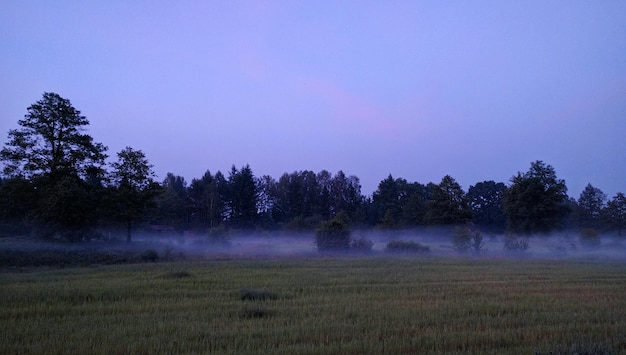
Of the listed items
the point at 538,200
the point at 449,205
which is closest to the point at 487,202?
the point at 449,205

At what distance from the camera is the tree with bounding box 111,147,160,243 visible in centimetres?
4184

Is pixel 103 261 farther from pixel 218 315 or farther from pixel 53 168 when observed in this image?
pixel 218 315

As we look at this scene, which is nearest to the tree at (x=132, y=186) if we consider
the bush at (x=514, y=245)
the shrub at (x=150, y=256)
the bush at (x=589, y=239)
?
the shrub at (x=150, y=256)

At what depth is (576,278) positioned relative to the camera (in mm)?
21578

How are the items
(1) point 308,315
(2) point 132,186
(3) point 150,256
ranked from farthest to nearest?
(2) point 132,186 < (3) point 150,256 < (1) point 308,315

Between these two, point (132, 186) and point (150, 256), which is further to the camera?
point (132, 186)

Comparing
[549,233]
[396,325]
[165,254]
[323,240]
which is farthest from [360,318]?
[549,233]

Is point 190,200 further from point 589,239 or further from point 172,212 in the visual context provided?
point 589,239

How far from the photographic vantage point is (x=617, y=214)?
73.7 m

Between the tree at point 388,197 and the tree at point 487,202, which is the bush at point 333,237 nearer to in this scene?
the tree at point 388,197

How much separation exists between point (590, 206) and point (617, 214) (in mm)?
15326

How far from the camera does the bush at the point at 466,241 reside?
46.6 meters

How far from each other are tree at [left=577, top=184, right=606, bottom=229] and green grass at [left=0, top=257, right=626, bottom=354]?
75.3 m

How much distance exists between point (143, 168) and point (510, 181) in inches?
1657
